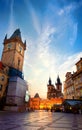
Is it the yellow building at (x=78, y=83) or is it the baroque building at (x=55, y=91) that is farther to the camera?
the baroque building at (x=55, y=91)

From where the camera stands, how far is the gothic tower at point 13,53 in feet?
167

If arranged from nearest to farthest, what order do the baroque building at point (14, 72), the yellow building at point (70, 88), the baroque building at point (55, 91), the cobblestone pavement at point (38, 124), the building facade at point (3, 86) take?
the cobblestone pavement at point (38, 124), the building facade at point (3, 86), the baroque building at point (14, 72), the yellow building at point (70, 88), the baroque building at point (55, 91)

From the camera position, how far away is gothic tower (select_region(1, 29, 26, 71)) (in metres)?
51.0

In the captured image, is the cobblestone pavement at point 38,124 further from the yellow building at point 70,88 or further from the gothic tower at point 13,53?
the gothic tower at point 13,53

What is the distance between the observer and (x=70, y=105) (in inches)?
1487

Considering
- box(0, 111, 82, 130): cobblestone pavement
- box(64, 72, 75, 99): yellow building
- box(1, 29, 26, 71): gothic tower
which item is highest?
box(1, 29, 26, 71): gothic tower

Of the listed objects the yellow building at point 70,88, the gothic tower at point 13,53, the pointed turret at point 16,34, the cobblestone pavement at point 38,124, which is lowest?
the cobblestone pavement at point 38,124

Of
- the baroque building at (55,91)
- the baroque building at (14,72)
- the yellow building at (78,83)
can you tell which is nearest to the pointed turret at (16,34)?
the baroque building at (14,72)

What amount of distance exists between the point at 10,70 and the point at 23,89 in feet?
28.0

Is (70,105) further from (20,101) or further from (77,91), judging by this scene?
(20,101)

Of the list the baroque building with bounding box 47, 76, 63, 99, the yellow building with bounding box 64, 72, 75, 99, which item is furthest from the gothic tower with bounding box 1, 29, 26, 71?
the baroque building with bounding box 47, 76, 63, 99

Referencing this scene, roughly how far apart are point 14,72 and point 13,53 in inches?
346

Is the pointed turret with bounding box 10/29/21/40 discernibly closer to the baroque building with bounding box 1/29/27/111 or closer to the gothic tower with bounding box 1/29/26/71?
the baroque building with bounding box 1/29/27/111

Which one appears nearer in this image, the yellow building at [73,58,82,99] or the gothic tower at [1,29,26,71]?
the yellow building at [73,58,82,99]
